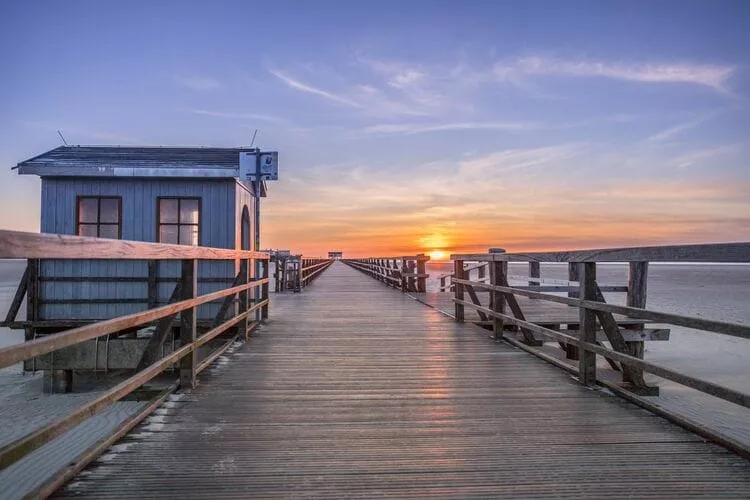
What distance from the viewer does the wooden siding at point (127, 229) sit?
32.3 feet

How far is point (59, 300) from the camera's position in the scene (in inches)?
387

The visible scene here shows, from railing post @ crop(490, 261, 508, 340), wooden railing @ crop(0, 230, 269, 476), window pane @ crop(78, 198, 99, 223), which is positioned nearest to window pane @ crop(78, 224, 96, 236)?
window pane @ crop(78, 198, 99, 223)

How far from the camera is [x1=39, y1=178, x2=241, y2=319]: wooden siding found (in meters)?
9.85

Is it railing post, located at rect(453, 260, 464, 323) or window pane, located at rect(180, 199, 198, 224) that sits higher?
window pane, located at rect(180, 199, 198, 224)

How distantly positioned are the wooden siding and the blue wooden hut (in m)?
0.02

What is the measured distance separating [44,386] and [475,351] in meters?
8.60

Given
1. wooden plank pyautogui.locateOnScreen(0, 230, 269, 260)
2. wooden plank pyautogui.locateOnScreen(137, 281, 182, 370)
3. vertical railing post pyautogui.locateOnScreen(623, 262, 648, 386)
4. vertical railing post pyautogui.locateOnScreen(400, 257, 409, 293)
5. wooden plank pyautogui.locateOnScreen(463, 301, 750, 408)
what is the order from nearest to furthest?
1. wooden plank pyautogui.locateOnScreen(0, 230, 269, 260)
2. wooden plank pyautogui.locateOnScreen(463, 301, 750, 408)
3. wooden plank pyautogui.locateOnScreen(137, 281, 182, 370)
4. vertical railing post pyautogui.locateOnScreen(623, 262, 648, 386)
5. vertical railing post pyautogui.locateOnScreen(400, 257, 409, 293)

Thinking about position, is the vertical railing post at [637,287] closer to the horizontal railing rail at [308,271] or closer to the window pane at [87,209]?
the window pane at [87,209]

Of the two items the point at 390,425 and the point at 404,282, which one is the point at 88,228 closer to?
the point at 390,425

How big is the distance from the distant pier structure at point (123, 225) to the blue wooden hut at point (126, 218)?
0.02m

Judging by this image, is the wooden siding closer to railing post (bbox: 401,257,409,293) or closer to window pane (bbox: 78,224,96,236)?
window pane (bbox: 78,224,96,236)

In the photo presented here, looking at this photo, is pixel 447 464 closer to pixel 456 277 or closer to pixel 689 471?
pixel 689 471

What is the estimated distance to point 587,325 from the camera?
14.7ft

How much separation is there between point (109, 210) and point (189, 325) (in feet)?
23.6
